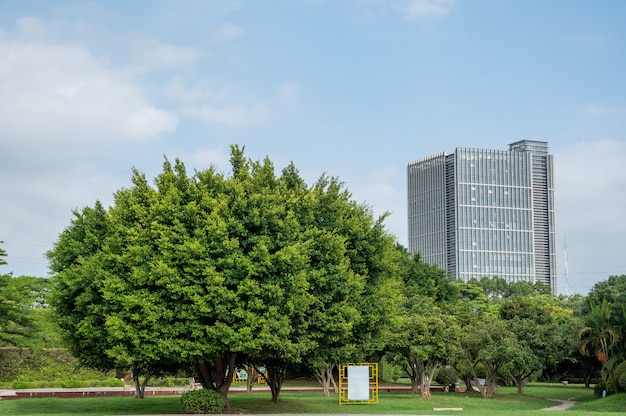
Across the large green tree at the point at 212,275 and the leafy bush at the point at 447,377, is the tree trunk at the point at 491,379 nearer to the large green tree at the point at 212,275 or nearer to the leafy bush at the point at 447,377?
the leafy bush at the point at 447,377

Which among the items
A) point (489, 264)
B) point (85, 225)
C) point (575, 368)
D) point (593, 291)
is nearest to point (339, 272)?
point (85, 225)

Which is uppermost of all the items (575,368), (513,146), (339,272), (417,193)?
(513,146)

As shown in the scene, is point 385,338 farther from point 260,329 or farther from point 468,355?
point 260,329

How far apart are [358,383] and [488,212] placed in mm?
135111

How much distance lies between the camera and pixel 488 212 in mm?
167500

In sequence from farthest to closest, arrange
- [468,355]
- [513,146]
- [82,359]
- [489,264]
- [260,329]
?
[513,146]
[489,264]
[468,355]
[82,359]
[260,329]

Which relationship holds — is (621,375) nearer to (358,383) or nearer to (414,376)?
(358,383)

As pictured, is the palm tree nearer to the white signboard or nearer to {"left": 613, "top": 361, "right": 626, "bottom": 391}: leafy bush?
{"left": 613, "top": 361, "right": 626, "bottom": 391}: leafy bush

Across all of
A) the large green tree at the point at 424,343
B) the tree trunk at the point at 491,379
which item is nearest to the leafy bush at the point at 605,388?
the tree trunk at the point at 491,379

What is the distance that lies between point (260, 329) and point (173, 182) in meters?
7.92

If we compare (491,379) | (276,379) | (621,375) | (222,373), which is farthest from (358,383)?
(491,379)

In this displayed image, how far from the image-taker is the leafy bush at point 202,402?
31.8 metres

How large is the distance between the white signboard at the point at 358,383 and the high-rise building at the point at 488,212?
129m

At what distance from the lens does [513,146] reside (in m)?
178
